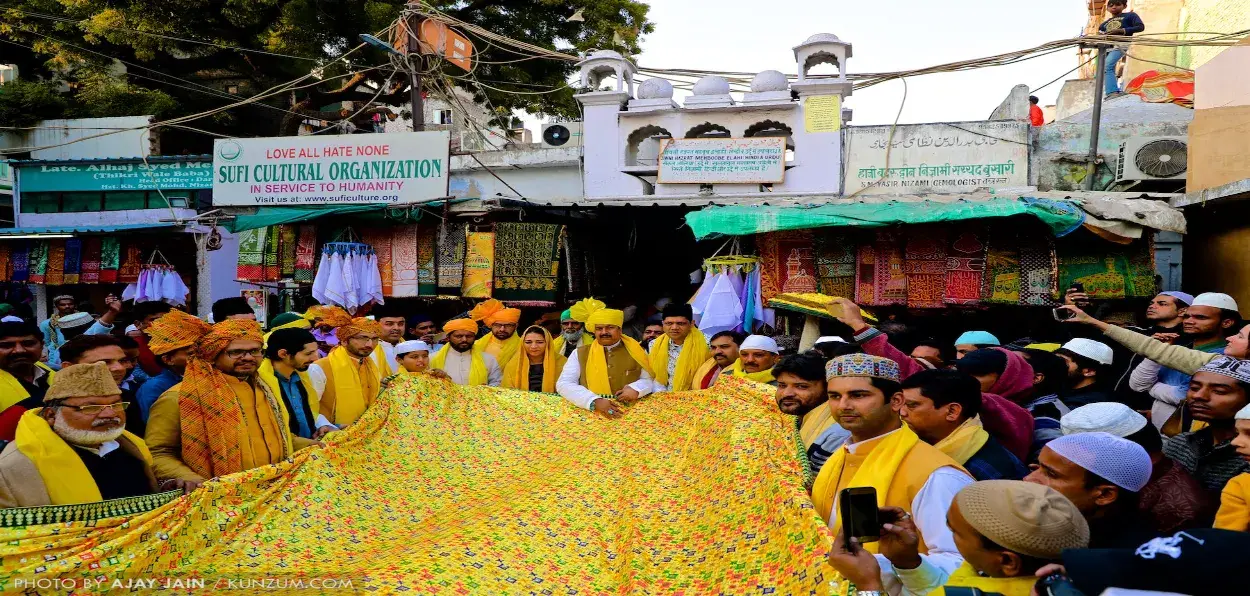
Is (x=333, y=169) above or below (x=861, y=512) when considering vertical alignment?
above

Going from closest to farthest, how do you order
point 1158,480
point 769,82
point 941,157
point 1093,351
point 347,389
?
point 1158,480, point 1093,351, point 347,389, point 769,82, point 941,157

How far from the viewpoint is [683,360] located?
690 cm

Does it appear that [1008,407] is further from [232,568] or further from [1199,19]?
[1199,19]

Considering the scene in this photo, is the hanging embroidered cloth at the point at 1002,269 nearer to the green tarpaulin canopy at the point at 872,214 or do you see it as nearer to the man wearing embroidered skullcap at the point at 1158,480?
the green tarpaulin canopy at the point at 872,214

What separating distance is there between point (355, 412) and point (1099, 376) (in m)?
4.43

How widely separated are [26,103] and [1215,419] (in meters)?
20.5

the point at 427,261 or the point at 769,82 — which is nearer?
the point at 427,261

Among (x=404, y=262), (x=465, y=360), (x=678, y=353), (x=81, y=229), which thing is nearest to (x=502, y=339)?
(x=465, y=360)

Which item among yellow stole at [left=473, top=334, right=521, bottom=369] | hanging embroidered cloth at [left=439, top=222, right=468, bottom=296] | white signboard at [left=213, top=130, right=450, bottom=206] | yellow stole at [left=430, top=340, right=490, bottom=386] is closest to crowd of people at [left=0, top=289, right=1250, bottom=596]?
yellow stole at [left=430, top=340, right=490, bottom=386]

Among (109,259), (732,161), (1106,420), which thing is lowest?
(1106,420)

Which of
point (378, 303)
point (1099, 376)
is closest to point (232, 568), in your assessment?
point (1099, 376)

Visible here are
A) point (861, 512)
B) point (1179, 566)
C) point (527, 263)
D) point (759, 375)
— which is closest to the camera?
point (1179, 566)

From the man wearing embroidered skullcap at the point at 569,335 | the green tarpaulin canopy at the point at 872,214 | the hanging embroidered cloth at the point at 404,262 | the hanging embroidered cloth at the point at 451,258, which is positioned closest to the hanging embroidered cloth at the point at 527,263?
the hanging embroidered cloth at the point at 451,258

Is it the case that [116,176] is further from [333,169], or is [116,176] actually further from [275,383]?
[275,383]
